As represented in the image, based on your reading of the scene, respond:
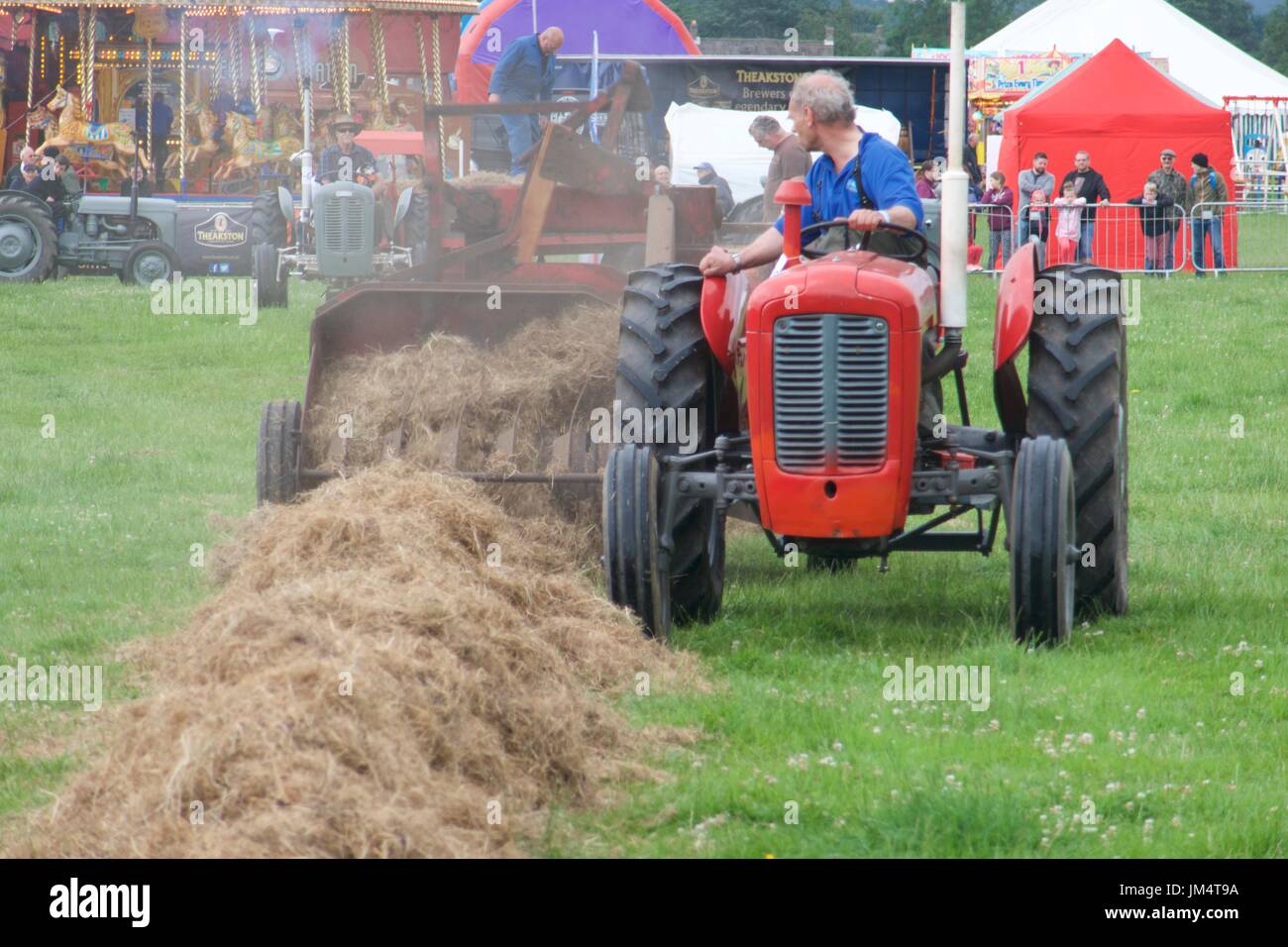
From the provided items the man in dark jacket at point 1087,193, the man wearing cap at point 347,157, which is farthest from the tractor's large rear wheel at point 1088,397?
the man wearing cap at point 347,157

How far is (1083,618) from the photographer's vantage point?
6770 millimetres

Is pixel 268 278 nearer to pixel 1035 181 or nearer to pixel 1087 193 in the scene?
pixel 1087 193

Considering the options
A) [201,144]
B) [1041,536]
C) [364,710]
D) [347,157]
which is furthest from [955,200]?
[201,144]

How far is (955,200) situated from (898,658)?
1.64 m

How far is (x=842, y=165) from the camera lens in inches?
256

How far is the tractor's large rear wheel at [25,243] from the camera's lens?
781 inches

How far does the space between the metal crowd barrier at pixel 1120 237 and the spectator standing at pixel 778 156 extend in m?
8.04

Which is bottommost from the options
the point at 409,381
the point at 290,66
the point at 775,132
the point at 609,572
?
the point at 609,572

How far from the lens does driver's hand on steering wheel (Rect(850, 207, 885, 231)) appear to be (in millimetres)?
6043

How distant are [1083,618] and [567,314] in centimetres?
282

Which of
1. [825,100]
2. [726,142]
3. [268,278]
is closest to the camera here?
[825,100]

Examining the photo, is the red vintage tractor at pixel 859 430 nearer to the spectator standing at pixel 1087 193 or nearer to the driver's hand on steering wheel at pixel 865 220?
the driver's hand on steering wheel at pixel 865 220
